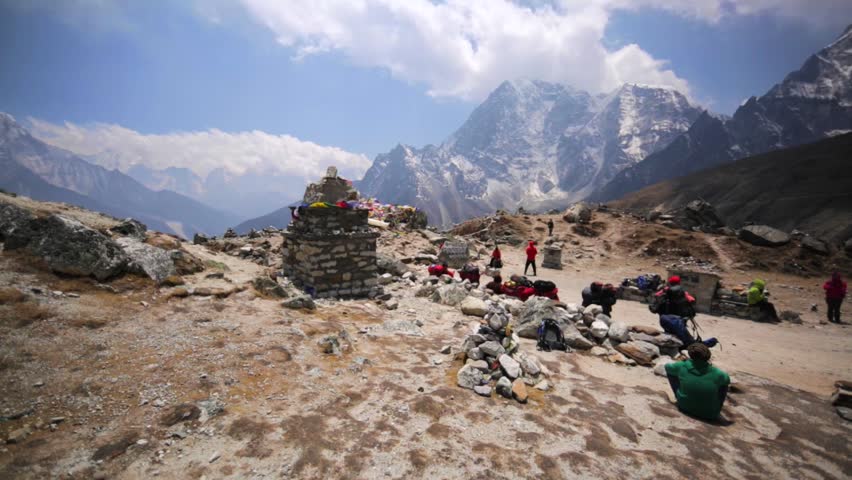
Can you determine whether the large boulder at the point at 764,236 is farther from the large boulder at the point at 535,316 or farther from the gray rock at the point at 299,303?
the gray rock at the point at 299,303

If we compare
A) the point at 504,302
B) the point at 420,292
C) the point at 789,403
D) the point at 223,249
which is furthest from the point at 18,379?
the point at 223,249

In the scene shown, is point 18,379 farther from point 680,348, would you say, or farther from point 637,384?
point 680,348

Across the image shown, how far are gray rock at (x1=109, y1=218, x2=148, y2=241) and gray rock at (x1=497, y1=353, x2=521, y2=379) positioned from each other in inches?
333

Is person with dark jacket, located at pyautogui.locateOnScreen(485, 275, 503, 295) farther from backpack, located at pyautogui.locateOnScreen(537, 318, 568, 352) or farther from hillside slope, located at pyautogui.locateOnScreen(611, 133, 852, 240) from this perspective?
hillside slope, located at pyautogui.locateOnScreen(611, 133, 852, 240)

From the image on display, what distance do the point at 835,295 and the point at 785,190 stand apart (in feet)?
225

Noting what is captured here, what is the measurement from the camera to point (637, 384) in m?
6.03

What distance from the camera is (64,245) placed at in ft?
19.5

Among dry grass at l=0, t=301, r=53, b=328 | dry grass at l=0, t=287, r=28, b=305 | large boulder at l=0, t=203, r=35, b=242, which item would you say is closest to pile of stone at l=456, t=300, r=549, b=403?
dry grass at l=0, t=301, r=53, b=328

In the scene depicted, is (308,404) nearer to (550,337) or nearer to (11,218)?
(550,337)

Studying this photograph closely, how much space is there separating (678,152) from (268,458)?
203 metres

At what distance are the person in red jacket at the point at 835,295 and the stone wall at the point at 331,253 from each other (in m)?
16.8

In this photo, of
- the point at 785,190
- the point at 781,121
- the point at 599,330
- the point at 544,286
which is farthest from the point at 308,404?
the point at 781,121

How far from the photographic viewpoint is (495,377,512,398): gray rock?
16.4ft

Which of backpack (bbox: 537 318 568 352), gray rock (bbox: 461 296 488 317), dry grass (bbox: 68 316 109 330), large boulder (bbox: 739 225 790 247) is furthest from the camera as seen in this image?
large boulder (bbox: 739 225 790 247)
